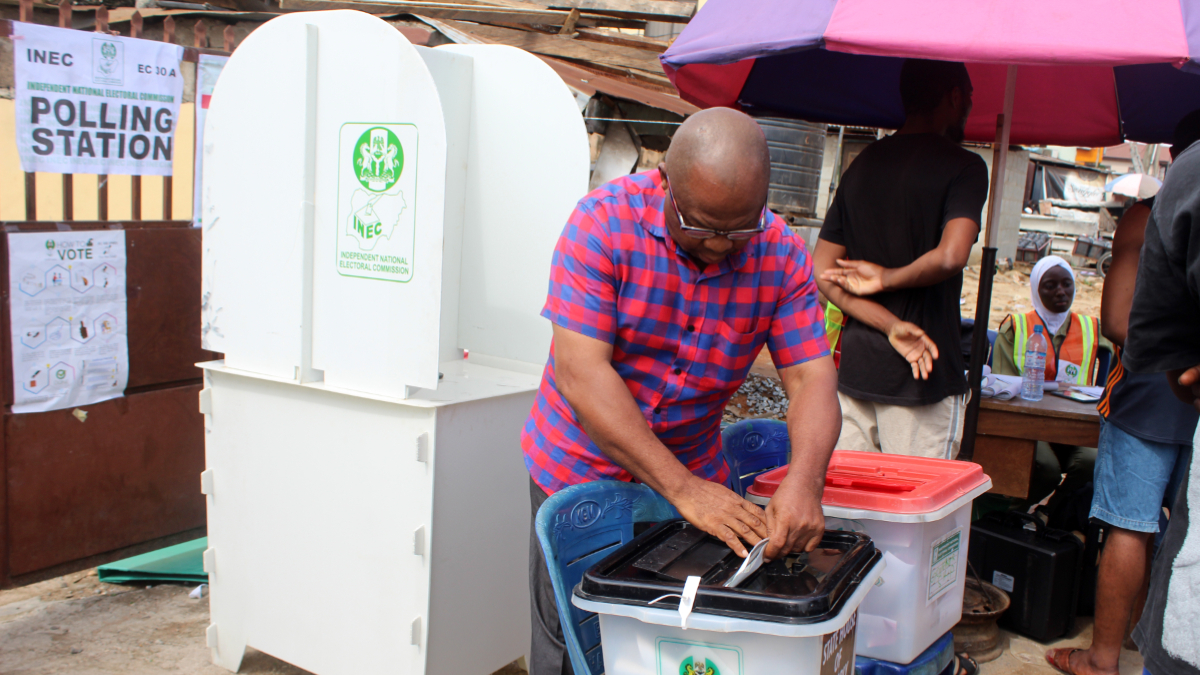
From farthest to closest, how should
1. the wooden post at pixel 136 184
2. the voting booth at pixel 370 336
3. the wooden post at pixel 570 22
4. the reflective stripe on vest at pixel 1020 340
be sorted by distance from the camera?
1. the wooden post at pixel 570 22
2. the reflective stripe on vest at pixel 1020 340
3. the wooden post at pixel 136 184
4. the voting booth at pixel 370 336

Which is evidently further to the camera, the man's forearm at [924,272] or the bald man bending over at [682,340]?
the man's forearm at [924,272]

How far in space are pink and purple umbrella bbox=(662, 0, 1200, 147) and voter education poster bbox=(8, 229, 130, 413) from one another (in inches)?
93.9

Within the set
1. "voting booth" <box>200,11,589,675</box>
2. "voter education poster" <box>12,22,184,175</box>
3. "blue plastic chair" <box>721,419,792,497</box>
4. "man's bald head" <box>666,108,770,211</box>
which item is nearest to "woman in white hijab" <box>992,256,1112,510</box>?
"blue plastic chair" <box>721,419,792,497</box>

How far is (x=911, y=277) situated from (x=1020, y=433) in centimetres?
109

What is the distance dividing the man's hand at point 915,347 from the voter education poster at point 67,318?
3.07m

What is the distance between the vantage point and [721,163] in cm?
174

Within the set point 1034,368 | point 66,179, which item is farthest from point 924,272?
point 66,179

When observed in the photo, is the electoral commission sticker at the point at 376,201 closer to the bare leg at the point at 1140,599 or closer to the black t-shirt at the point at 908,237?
the black t-shirt at the point at 908,237

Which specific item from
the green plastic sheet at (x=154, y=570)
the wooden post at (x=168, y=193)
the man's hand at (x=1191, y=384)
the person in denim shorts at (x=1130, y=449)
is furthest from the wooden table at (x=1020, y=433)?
the wooden post at (x=168, y=193)

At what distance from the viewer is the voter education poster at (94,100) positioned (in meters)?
3.20

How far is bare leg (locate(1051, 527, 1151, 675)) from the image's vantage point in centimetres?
311

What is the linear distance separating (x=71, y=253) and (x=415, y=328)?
1.80 m

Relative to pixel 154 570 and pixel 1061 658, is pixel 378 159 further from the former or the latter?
pixel 1061 658

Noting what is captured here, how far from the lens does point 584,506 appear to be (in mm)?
1966
